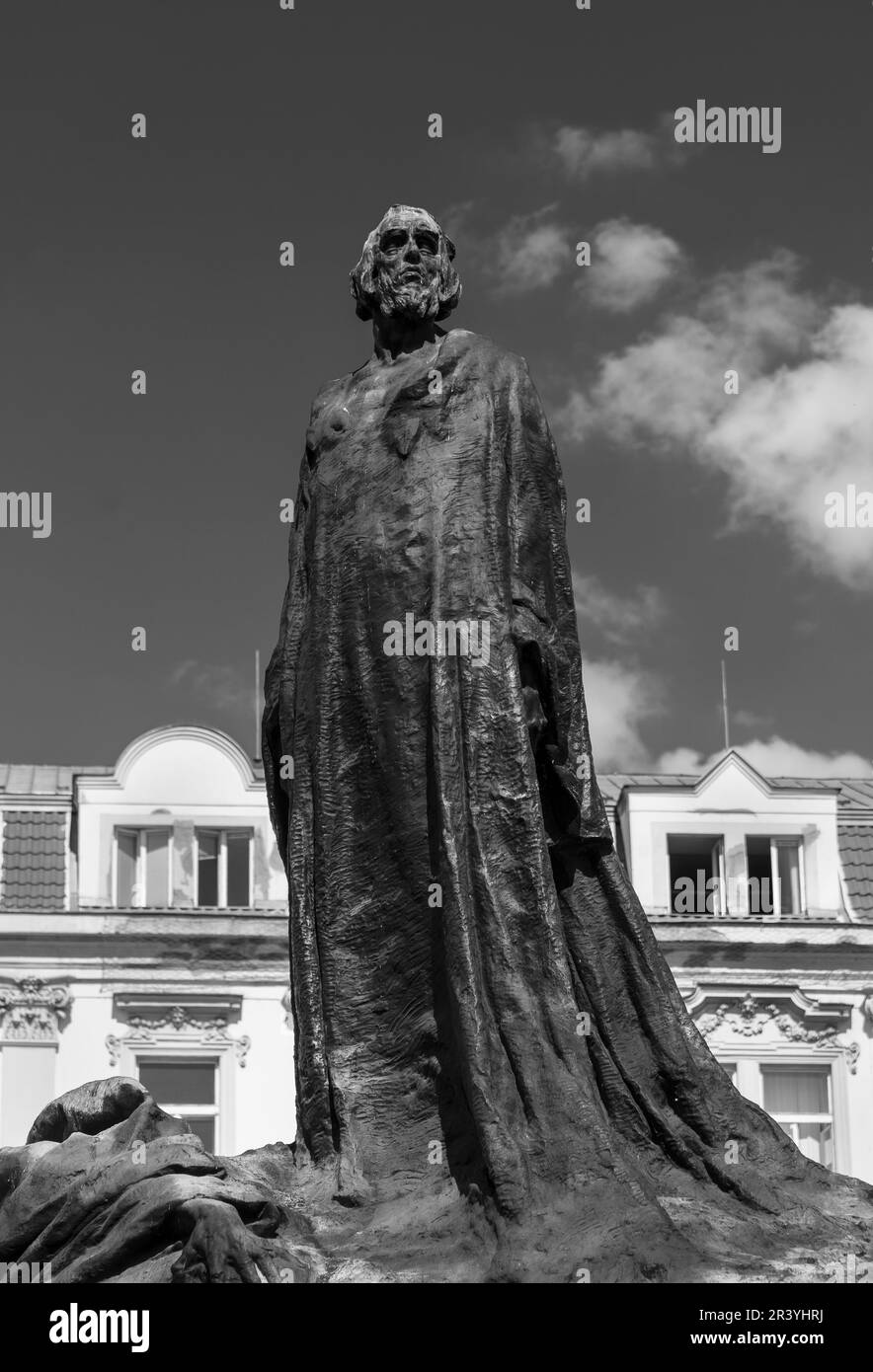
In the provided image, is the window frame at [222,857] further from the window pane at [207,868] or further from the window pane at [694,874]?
the window pane at [694,874]

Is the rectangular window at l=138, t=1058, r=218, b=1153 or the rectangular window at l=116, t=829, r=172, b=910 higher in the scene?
the rectangular window at l=116, t=829, r=172, b=910

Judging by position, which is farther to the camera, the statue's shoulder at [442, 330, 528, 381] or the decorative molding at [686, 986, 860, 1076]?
the decorative molding at [686, 986, 860, 1076]

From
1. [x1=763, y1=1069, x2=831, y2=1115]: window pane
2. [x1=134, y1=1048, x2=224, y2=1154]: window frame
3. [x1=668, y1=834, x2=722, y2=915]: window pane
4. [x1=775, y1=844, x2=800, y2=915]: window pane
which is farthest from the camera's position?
[x1=775, y1=844, x2=800, y2=915]: window pane

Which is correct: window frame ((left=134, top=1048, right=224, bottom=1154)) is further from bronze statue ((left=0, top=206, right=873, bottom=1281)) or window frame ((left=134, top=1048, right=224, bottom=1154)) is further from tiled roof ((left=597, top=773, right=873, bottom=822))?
bronze statue ((left=0, top=206, right=873, bottom=1281))

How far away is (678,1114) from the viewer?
1189 centimetres

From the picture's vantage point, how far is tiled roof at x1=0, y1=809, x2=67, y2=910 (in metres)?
44.4

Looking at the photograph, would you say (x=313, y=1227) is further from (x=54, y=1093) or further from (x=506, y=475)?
(x=54, y=1093)

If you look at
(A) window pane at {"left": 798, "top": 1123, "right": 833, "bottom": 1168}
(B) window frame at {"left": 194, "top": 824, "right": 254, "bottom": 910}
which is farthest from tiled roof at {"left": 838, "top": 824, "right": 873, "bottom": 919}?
(B) window frame at {"left": 194, "top": 824, "right": 254, "bottom": 910}

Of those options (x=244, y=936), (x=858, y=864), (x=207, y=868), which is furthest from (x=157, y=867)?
(x=858, y=864)

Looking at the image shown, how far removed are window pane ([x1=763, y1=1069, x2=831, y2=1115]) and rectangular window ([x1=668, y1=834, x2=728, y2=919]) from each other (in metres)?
2.93

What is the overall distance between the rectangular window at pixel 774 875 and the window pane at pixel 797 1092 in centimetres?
286

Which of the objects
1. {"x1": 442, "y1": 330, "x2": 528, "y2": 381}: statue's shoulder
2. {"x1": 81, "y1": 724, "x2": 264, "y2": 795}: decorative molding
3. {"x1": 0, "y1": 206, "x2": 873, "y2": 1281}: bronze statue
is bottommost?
{"x1": 0, "y1": 206, "x2": 873, "y2": 1281}: bronze statue
